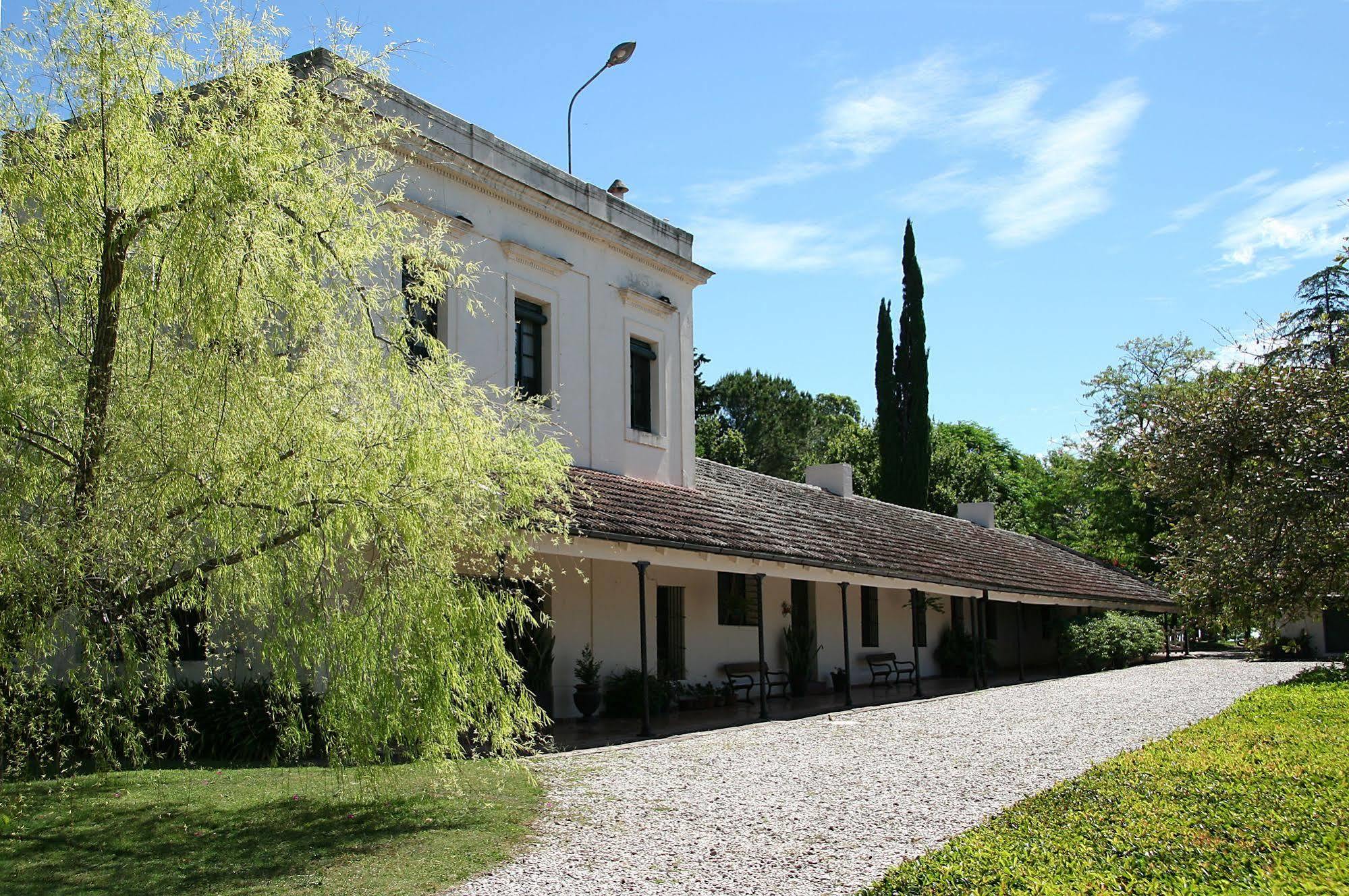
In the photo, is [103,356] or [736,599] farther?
[736,599]

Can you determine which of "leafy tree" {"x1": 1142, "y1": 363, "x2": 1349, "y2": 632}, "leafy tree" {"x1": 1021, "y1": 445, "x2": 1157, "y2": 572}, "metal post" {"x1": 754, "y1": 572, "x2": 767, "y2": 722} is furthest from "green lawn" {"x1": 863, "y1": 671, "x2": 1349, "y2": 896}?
"leafy tree" {"x1": 1021, "y1": 445, "x2": 1157, "y2": 572}

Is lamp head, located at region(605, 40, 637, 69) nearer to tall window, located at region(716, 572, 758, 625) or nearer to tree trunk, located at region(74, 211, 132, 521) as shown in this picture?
tall window, located at region(716, 572, 758, 625)

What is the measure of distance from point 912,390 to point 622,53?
25.7 meters

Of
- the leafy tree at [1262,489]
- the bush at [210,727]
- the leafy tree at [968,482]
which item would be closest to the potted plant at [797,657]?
the leafy tree at [1262,489]

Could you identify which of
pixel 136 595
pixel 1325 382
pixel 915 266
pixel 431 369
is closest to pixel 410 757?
pixel 136 595

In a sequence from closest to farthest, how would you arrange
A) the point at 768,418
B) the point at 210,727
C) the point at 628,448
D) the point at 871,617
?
1. the point at 210,727
2. the point at 628,448
3. the point at 871,617
4. the point at 768,418

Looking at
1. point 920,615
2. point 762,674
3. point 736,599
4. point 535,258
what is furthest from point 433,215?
point 920,615

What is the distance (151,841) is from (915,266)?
38342 mm

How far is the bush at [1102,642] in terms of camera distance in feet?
92.4

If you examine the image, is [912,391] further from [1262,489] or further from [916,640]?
[1262,489]

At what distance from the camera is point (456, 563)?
8.49 metres

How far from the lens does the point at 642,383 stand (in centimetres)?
1877

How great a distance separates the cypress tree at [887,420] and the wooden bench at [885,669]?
16704 mm

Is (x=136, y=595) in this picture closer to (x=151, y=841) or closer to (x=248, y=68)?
(x=151, y=841)
